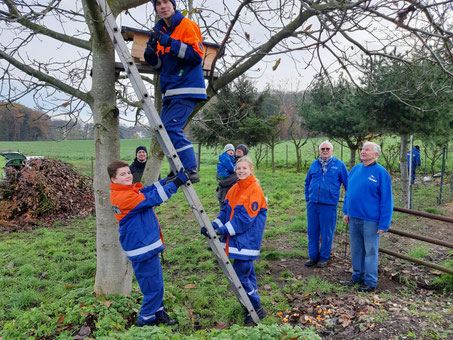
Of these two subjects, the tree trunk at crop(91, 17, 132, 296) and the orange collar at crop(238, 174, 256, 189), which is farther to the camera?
the orange collar at crop(238, 174, 256, 189)

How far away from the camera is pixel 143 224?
11.3 ft

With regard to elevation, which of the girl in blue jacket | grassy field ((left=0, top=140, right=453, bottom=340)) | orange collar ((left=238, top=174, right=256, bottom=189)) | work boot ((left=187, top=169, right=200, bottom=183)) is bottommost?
grassy field ((left=0, top=140, right=453, bottom=340))

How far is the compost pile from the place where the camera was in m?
9.44

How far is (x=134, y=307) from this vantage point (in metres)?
3.88

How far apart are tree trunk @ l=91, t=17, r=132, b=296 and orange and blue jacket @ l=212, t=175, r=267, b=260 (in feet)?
4.17

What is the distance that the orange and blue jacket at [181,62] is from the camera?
3.06 m

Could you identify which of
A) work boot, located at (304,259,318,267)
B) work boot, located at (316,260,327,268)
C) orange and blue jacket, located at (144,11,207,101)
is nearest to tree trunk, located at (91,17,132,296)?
orange and blue jacket, located at (144,11,207,101)

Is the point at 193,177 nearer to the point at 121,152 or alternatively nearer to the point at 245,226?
the point at 245,226

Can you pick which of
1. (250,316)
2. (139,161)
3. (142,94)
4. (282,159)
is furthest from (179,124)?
(282,159)

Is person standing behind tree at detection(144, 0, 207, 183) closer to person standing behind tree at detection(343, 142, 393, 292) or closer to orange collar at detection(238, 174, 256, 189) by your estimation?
orange collar at detection(238, 174, 256, 189)

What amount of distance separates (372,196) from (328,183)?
3.09ft

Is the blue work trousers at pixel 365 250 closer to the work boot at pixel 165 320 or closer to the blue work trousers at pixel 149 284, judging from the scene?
the work boot at pixel 165 320

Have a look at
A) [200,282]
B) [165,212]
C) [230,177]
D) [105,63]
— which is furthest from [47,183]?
[105,63]

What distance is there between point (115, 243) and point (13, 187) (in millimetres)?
8362
